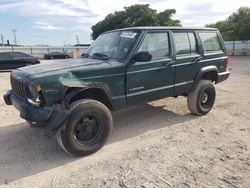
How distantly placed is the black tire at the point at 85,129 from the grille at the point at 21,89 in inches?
29.5

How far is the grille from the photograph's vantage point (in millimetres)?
4027

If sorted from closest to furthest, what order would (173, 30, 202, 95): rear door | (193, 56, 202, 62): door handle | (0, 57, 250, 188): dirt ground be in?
1. (0, 57, 250, 188): dirt ground
2. (173, 30, 202, 95): rear door
3. (193, 56, 202, 62): door handle

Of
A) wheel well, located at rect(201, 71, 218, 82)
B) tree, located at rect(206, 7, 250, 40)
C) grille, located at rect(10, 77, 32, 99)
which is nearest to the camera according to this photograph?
grille, located at rect(10, 77, 32, 99)

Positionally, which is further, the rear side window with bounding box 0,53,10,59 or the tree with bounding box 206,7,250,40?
the tree with bounding box 206,7,250,40

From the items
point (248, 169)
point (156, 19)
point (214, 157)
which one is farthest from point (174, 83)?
point (156, 19)

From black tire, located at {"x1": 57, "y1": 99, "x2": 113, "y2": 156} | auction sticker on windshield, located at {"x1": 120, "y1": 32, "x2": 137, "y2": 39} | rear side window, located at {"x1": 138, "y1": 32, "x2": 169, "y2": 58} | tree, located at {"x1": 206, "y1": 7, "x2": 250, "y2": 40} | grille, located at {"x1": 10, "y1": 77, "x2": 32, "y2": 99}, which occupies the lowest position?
black tire, located at {"x1": 57, "y1": 99, "x2": 113, "y2": 156}

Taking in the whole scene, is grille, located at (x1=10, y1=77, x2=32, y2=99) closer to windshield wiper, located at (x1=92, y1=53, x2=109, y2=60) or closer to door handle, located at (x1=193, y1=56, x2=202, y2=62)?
windshield wiper, located at (x1=92, y1=53, x2=109, y2=60)

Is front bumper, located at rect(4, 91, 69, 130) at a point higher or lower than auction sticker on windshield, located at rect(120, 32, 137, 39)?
lower

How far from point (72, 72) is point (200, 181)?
2.39m

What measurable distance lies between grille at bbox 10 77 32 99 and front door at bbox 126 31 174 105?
5.41 ft

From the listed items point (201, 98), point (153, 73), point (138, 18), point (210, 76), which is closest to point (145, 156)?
point (153, 73)

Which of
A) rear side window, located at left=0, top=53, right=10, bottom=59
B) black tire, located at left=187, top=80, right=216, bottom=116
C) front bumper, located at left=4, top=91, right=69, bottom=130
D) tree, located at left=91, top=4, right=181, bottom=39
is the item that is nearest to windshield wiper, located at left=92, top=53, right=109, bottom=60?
front bumper, located at left=4, top=91, right=69, bottom=130

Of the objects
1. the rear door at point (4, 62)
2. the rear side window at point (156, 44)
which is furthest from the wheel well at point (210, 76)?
the rear door at point (4, 62)

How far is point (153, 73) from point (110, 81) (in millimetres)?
980
